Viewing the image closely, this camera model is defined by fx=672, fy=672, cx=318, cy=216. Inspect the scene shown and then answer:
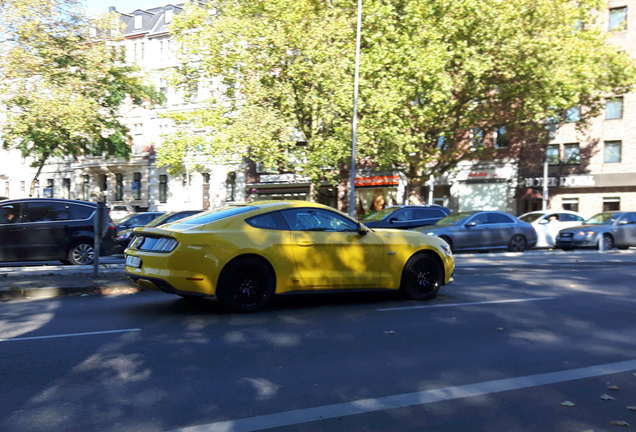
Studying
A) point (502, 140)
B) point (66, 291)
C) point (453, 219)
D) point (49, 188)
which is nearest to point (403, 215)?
point (453, 219)

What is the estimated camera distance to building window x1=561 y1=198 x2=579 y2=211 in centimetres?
4084

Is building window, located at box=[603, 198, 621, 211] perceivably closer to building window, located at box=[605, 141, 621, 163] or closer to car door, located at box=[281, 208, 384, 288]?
building window, located at box=[605, 141, 621, 163]

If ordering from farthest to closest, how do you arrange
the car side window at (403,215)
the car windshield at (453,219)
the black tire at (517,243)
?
the car side window at (403,215), the black tire at (517,243), the car windshield at (453,219)

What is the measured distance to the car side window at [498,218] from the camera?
21.5 metres

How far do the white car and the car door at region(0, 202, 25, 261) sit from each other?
18.4 m

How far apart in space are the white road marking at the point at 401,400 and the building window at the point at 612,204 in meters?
36.0

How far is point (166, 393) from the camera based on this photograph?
5.06 m

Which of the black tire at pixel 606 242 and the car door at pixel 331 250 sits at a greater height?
the car door at pixel 331 250

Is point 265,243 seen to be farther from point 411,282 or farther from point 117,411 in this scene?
point 117,411

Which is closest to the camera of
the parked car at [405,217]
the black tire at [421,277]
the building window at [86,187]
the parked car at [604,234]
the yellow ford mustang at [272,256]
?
the yellow ford mustang at [272,256]

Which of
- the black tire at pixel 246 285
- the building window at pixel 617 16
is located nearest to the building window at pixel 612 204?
the building window at pixel 617 16

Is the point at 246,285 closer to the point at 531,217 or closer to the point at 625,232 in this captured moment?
the point at 625,232

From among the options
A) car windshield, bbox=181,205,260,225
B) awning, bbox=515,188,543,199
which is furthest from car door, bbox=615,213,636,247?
car windshield, bbox=181,205,260,225

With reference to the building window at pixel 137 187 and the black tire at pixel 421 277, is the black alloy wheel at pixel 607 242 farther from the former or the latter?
the building window at pixel 137 187
